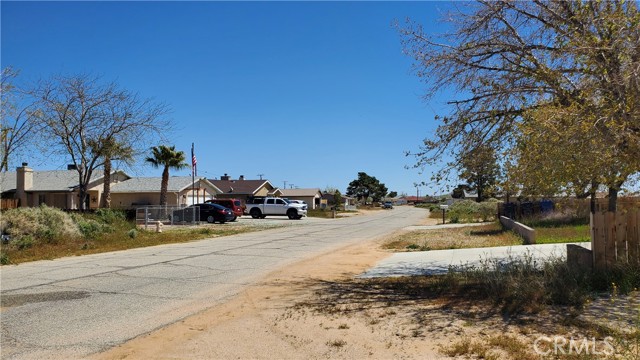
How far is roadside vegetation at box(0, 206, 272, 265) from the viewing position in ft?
55.3

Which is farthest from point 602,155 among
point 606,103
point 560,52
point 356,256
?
point 356,256

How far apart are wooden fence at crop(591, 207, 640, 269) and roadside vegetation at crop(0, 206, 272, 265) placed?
15.2 metres

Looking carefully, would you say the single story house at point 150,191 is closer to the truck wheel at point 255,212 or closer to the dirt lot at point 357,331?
the truck wheel at point 255,212

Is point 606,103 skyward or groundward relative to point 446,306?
skyward

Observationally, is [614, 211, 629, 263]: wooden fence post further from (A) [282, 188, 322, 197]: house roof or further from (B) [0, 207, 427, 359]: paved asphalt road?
(A) [282, 188, 322, 197]: house roof

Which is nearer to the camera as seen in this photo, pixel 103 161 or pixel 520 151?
pixel 520 151

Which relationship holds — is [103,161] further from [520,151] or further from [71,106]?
[520,151]

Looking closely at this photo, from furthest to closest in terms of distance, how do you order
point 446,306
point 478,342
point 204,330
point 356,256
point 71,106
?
point 71,106 < point 356,256 < point 446,306 < point 204,330 < point 478,342

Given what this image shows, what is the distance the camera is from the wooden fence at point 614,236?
914 centimetres

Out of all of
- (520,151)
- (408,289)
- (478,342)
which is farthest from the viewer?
(408,289)

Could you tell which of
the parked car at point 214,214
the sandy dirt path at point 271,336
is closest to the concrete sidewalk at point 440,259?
the sandy dirt path at point 271,336

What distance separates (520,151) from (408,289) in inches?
125

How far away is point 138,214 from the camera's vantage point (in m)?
31.1

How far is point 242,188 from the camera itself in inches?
2724
